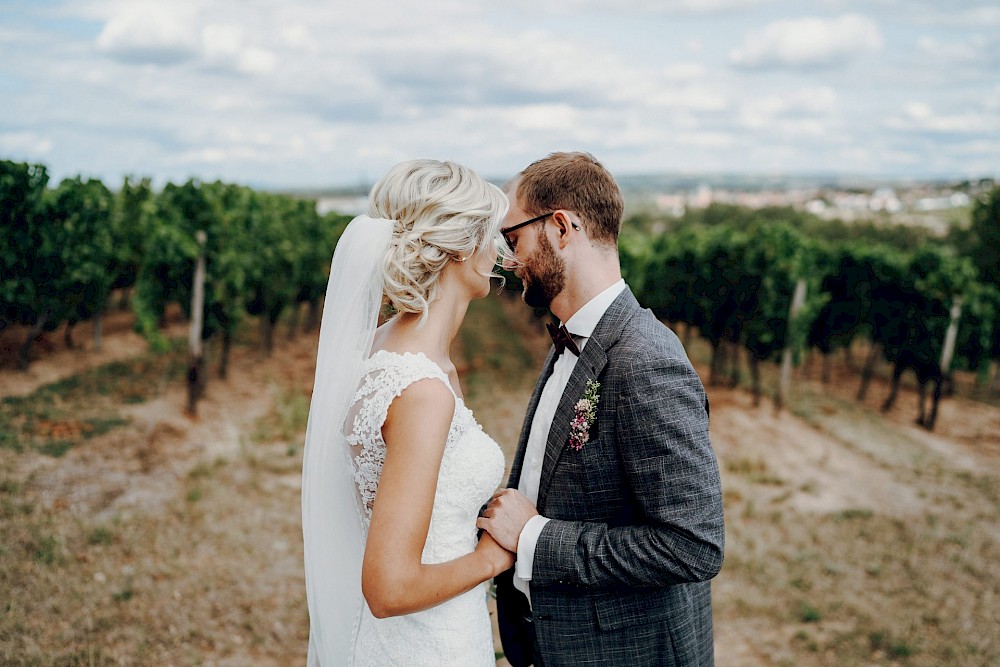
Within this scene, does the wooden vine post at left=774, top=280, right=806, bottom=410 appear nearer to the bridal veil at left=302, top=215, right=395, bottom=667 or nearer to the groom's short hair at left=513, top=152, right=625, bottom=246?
the groom's short hair at left=513, top=152, right=625, bottom=246

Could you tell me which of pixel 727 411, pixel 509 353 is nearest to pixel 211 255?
pixel 509 353

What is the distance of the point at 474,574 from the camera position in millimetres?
2051

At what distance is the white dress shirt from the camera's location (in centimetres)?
209

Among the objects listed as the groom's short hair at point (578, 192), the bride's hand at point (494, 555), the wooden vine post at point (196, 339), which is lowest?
the wooden vine post at point (196, 339)

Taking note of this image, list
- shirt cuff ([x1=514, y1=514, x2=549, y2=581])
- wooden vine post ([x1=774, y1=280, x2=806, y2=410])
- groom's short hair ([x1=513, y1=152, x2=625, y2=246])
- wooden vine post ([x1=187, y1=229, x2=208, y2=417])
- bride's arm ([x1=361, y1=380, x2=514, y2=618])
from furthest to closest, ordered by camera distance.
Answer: wooden vine post ([x1=774, y1=280, x2=806, y2=410]) → wooden vine post ([x1=187, y1=229, x2=208, y2=417]) → groom's short hair ([x1=513, y1=152, x2=625, y2=246]) → shirt cuff ([x1=514, y1=514, x2=549, y2=581]) → bride's arm ([x1=361, y1=380, x2=514, y2=618])

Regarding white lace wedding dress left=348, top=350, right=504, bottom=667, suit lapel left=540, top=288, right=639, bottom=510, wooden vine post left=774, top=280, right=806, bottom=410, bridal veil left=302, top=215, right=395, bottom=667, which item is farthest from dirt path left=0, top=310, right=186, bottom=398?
wooden vine post left=774, top=280, right=806, bottom=410

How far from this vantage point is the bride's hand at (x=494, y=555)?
2.11 m

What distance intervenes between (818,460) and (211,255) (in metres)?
11.3

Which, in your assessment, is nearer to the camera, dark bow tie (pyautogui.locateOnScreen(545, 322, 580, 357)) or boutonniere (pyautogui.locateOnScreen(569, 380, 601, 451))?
boutonniere (pyautogui.locateOnScreen(569, 380, 601, 451))

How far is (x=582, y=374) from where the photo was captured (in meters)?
2.17

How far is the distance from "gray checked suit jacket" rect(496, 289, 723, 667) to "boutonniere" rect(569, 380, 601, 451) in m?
0.02

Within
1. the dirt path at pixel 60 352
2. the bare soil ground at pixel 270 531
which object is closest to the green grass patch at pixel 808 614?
the bare soil ground at pixel 270 531

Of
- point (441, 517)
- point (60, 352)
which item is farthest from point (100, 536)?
point (60, 352)

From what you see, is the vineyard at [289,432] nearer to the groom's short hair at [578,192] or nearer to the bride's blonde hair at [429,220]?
the bride's blonde hair at [429,220]
